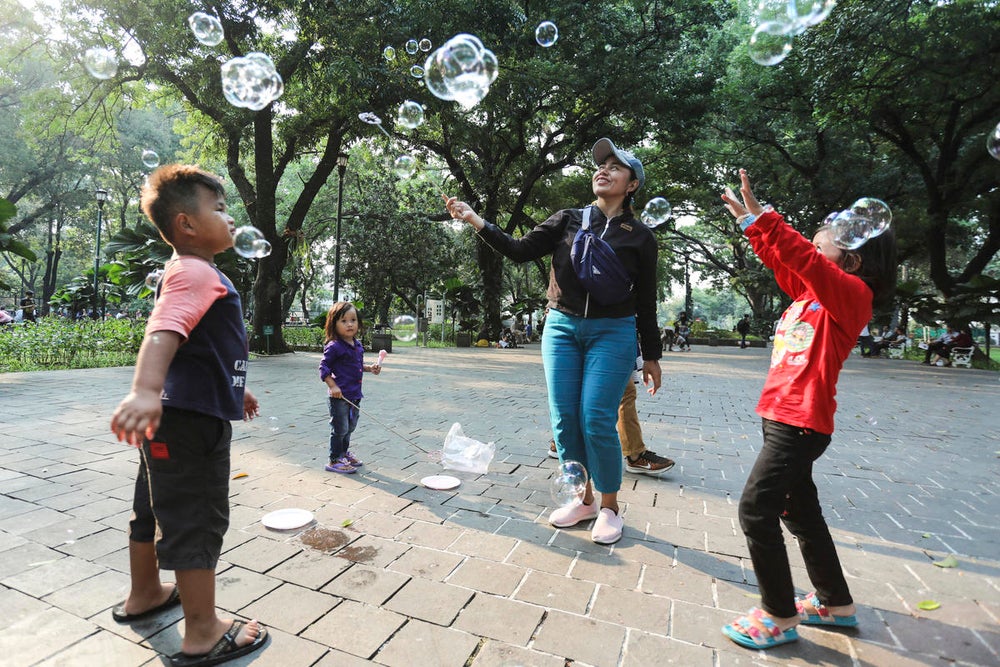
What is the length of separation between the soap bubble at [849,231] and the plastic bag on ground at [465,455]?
2751mm

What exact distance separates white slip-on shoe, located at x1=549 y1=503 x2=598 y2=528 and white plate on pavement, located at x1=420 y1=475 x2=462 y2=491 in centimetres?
85

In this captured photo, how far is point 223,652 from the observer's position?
1.79 meters

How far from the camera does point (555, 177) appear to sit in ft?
78.9

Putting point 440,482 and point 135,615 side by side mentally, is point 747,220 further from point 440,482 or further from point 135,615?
point 135,615

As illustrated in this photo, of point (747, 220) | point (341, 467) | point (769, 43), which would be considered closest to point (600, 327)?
point (747, 220)

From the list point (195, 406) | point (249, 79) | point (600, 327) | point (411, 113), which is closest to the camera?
point (195, 406)

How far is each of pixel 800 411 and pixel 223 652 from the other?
85.4 inches

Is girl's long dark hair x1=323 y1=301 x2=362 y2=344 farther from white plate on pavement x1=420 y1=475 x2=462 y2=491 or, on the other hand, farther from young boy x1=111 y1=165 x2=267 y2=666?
young boy x1=111 y1=165 x2=267 y2=666

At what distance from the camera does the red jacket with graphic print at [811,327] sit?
6.11 feet

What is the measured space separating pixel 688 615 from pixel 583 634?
47 cm

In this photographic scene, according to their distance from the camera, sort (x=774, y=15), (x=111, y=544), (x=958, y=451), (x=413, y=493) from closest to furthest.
Result: (x=111, y=544) < (x=413, y=493) < (x=774, y=15) < (x=958, y=451)

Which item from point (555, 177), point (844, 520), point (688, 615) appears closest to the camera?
point (688, 615)

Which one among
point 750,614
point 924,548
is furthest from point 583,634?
point 924,548

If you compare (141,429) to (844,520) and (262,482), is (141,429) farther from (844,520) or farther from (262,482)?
(844,520)
